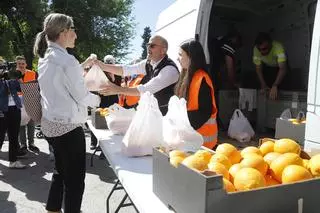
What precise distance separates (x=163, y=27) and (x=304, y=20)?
2162 mm

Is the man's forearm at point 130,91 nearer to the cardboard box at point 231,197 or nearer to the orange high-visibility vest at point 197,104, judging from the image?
the orange high-visibility vest at point 197,104

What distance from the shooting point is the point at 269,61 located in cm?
549

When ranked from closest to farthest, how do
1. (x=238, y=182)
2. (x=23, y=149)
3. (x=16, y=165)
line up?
(x=238, y=182) → (x=16, y=165) → (x=23, y=149)

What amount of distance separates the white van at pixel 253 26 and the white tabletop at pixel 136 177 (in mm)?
2015

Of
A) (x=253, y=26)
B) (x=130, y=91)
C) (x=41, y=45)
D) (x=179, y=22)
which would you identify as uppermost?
(x=253, y=26)

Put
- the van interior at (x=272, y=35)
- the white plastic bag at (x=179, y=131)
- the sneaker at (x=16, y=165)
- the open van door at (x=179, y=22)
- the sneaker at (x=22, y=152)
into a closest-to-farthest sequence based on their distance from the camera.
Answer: the white plastic bag at (x=179, y=131) < the open van door at (x=179, y=22) < the van interior at (x=272, y=35) < the sneaker at (x=16, y=165) < the sneaker at (x=22, y=152)

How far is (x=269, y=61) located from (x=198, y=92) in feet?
10.1

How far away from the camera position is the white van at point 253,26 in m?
4.21

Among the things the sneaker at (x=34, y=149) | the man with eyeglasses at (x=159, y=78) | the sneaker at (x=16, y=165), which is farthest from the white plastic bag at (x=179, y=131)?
the sneaker at (x=34, y=149)

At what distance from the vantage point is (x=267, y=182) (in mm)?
1359

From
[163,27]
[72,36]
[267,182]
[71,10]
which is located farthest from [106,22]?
[267,182]

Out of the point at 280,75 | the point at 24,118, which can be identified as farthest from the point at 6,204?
the point at 280,75

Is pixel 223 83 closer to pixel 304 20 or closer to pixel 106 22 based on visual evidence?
pixel 304 20

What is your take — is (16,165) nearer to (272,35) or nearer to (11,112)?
(11,112)
